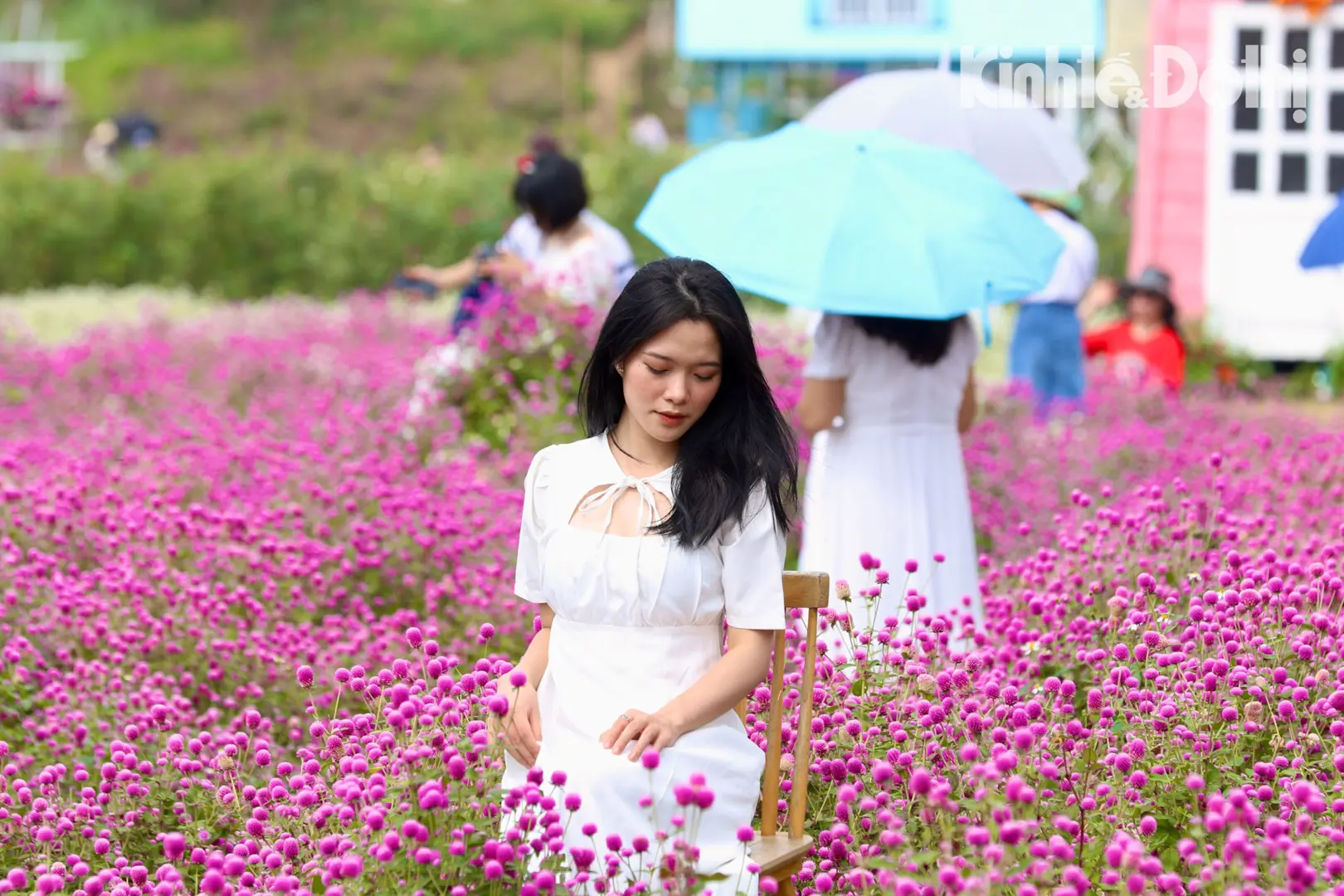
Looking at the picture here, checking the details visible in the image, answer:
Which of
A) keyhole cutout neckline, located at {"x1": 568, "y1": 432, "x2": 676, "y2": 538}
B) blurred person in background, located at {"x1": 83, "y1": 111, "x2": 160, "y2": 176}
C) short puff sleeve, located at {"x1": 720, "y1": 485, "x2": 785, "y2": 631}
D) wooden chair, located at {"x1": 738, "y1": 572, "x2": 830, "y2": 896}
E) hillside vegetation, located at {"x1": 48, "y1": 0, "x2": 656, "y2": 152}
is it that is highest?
hillside vegetation, located at {"x1": 48, "y1": 0, "x2": 656, "y2": 152}

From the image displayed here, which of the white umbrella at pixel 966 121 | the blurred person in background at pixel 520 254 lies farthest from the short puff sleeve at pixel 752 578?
the blurred person in background at pixel 520 254

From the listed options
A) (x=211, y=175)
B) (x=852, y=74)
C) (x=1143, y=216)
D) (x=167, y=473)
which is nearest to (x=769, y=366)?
(x=167, y=473)

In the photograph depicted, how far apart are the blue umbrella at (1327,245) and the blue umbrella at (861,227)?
1.40 meters

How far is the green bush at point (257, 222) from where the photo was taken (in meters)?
15.1

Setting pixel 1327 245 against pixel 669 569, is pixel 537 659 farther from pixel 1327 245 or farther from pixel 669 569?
pixel 1327 245

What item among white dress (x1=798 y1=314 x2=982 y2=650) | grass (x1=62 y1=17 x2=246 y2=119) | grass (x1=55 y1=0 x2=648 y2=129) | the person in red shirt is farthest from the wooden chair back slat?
grass (x1=55 y1=0 x2=648 y2=129)

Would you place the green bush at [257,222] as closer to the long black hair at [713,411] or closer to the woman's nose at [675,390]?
the long black hair at [713,411]

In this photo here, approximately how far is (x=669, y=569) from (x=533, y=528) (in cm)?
30

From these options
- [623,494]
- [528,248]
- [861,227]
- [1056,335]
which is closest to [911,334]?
[861,227]

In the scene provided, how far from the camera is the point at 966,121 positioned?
5965 millimetres

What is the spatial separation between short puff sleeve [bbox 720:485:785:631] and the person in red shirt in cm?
689

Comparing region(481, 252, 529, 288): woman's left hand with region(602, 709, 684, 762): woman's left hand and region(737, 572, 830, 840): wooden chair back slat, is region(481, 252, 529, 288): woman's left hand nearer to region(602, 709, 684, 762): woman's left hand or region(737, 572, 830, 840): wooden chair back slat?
region(737, 572, 830, 840): wooden chair back slat

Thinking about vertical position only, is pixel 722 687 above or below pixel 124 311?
above

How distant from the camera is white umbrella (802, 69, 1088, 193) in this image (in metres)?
5.80
